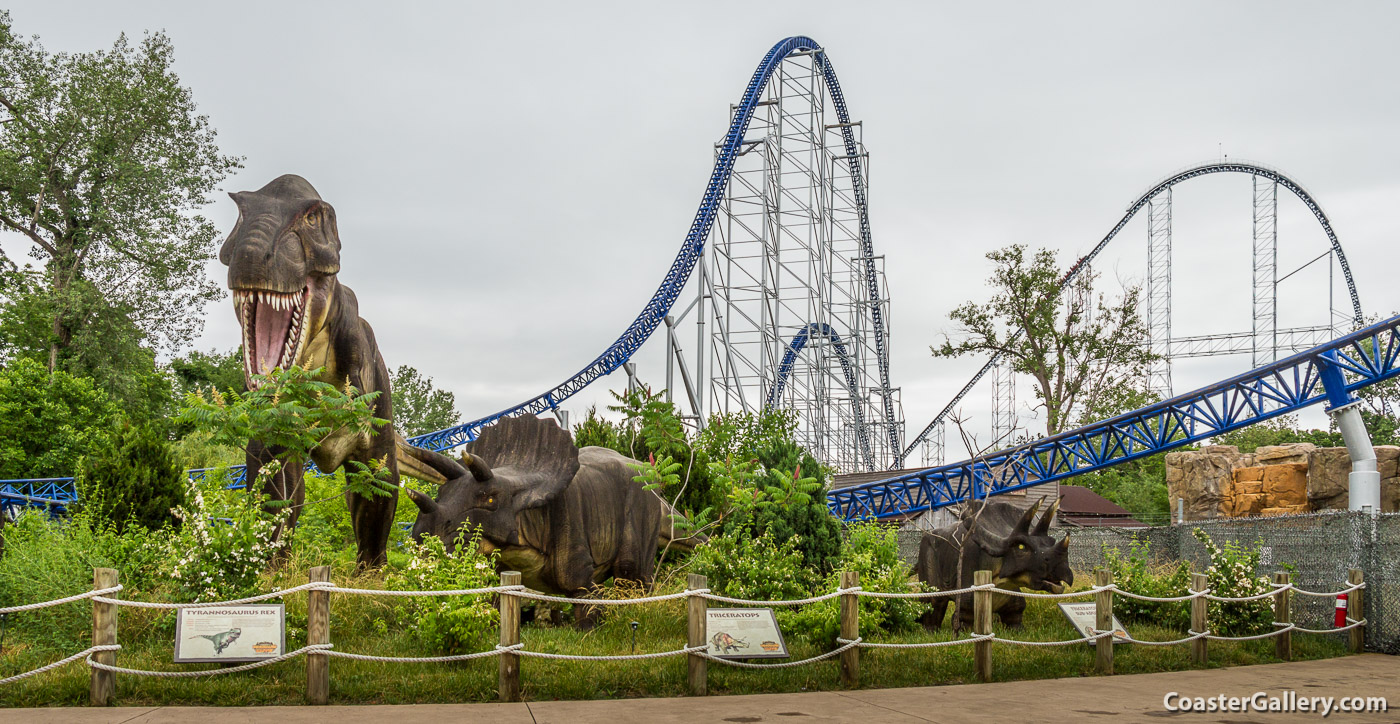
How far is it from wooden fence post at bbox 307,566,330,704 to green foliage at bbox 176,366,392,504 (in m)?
1.15

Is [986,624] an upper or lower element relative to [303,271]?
lower

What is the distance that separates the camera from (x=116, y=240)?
23000 mm

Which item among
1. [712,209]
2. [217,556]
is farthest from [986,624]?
[712,209]

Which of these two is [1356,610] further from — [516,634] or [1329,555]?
[516,634]

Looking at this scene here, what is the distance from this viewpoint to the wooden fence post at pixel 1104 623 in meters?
7.37

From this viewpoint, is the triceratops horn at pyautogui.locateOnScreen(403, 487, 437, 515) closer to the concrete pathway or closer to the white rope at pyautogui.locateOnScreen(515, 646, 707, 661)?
the white rope at pyautogui.locateOnScreen(515, 646, 707, 661)

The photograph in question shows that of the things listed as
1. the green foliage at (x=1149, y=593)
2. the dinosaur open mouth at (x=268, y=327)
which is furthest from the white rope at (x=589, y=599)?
the green foliage at (x=1149, y=593)

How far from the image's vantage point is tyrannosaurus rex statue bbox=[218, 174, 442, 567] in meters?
6.41

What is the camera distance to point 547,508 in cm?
708

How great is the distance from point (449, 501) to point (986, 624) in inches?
145

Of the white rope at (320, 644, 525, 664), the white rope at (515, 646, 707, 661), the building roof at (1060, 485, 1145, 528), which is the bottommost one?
the building roof at (1060, 485, 1145, 528)

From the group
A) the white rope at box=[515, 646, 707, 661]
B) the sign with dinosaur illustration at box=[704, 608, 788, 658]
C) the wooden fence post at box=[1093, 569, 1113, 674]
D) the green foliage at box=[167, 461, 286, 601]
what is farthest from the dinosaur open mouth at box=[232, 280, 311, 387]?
the wooden fence post at box=[1093, 569, 1113, 674]

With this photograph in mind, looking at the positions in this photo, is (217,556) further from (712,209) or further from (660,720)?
(712,209)

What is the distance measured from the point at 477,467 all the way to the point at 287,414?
1189 mm
